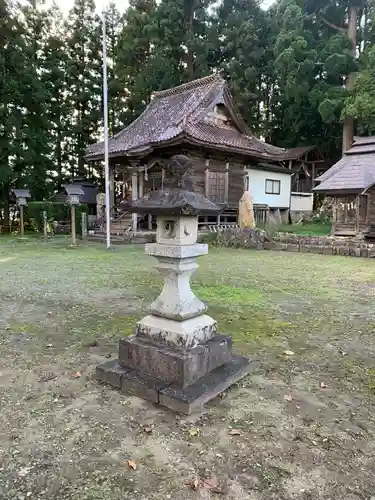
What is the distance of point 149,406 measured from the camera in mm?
2727

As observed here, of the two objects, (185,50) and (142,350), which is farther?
(185,50)

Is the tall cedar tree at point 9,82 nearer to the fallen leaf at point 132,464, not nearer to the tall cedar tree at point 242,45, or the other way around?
the tall cedar tree at point 242,45

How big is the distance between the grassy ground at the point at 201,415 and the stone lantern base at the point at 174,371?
0.32ft

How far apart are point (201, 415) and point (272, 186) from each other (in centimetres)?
2030

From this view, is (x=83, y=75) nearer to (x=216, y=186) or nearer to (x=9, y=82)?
(x=9, y=82)

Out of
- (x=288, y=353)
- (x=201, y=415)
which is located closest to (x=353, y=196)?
(x=288, y=353)

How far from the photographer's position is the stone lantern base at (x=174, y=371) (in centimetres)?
273

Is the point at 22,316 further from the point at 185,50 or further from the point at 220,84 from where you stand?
the point at 185,50

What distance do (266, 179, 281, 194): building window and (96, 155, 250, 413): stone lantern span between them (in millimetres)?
19033

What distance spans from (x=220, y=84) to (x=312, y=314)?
14893mm

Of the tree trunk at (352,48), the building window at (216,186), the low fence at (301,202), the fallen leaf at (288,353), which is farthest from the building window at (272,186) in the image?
the fallen leaf at (288,353)

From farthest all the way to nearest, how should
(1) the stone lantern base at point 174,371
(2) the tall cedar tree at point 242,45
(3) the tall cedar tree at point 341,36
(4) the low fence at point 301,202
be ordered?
(2) the tall cedar tree at point 242,45, (4) the low fence at point 301,202, (3) the tall cedar tree at point 341,36, (1) the stone lantern base at point 174,371

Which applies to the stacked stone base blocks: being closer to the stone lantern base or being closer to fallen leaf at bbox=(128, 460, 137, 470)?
the stone lantern base

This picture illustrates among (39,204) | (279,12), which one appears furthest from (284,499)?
(279,12)
